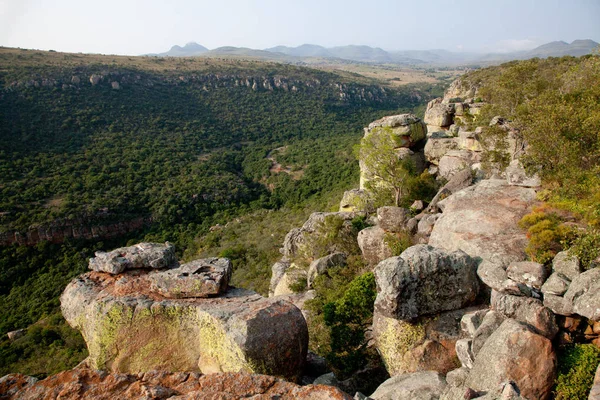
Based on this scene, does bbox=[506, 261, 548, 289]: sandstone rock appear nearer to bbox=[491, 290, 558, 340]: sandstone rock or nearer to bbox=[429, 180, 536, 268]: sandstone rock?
bbox=[491, 290, 558, 340]: sandstone rock

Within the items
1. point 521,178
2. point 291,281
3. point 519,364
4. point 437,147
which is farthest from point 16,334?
point 437,147

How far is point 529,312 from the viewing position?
407 inches

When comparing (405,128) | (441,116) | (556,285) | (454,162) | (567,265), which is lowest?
(556,285)

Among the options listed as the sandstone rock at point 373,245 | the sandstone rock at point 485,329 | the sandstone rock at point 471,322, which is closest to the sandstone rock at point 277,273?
the sandstone rock at point 373,245

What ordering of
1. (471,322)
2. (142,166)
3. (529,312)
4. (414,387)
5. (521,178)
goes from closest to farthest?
(414,387), (529,312), (471,322), (521,178), (142,166)

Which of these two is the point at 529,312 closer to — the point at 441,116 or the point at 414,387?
the point at 414,387

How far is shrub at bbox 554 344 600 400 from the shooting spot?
8.74m

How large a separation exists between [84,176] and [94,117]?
75.3ft

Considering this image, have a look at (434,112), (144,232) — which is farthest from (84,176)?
(434,112)

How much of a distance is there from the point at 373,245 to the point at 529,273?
10.4m

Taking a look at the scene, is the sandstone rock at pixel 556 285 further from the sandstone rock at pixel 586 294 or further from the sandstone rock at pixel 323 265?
the sandstone rock at pixel 323 265

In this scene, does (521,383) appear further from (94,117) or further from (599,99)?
(94,117)

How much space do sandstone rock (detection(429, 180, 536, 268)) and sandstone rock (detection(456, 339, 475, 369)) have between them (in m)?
3.54

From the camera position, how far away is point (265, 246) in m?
40.0
